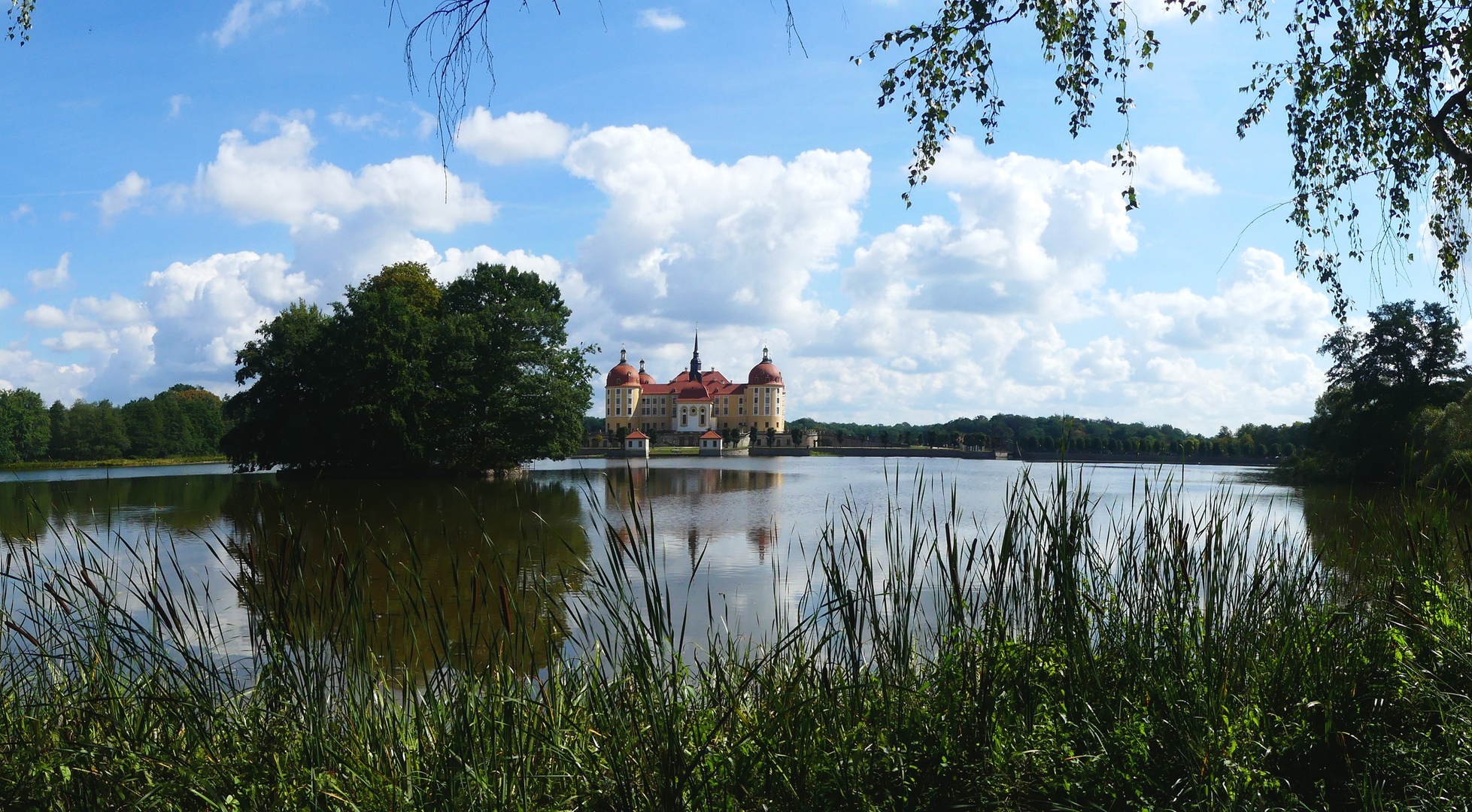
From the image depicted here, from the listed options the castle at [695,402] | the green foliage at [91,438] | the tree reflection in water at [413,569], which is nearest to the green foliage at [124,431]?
the green foliage at [91,438]

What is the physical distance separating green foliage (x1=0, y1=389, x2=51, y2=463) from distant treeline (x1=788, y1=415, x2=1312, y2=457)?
4795 cm

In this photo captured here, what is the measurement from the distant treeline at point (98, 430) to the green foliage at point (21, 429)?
0.03 metres

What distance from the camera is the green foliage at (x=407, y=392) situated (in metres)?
25.9

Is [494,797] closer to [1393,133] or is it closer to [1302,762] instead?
[1302,762]

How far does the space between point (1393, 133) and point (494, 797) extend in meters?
5.20

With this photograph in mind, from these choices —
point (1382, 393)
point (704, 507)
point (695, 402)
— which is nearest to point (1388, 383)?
point (1382, 393)

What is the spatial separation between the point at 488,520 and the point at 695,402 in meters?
75.5

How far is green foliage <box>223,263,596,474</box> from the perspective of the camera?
85.0 feet

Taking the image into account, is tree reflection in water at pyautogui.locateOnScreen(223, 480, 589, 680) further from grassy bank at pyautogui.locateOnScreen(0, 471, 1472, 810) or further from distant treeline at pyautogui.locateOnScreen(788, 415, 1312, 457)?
distant treeline at pyautogui.locateOnScreen(788, 415, 1312, 457)

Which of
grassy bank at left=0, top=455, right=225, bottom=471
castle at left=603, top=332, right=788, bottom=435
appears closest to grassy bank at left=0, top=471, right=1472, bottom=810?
grassy bank at left=0, top=455, right=225, bottom=471

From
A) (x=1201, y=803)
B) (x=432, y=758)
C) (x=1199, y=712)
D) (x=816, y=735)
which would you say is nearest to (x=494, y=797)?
(x=432, y=758)

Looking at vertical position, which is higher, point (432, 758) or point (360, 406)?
point (360, 406)

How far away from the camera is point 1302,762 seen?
7.64ft

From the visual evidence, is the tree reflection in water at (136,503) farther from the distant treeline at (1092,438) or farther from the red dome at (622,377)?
the red dome at (622,377)
